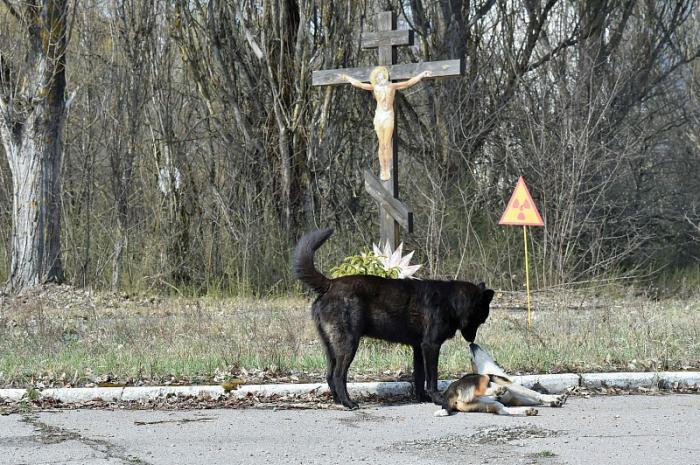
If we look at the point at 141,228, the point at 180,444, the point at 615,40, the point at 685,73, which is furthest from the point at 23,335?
the point at 685,73

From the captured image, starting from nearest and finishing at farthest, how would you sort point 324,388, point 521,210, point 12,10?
1. point 324,388
2. point 521,210
3. point 12,10

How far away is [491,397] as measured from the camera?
818cm

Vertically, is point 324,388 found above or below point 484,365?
below

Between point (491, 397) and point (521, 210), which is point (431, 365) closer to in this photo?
point (491, 397)

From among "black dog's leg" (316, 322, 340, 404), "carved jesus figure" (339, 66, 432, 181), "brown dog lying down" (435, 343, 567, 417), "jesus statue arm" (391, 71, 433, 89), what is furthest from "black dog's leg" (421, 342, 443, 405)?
"jesus statue arm" (391, 71, 433, 89)

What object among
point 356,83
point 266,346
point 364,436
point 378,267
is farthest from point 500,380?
point 356,83

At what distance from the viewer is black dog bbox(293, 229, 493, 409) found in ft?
28.0

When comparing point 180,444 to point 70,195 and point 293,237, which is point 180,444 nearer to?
point 293,237

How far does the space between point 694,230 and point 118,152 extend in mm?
12472

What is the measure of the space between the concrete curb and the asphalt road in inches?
19.1

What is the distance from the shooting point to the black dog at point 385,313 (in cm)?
852

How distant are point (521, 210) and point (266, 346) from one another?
439cm

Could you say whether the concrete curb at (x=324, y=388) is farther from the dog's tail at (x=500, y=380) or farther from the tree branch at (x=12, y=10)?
the tree branch at (x=12, y=10)

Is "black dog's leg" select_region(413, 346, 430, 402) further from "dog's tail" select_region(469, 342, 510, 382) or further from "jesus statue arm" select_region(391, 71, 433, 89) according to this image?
"jesus statue arm" select_region(391, 71, 433, 89)
